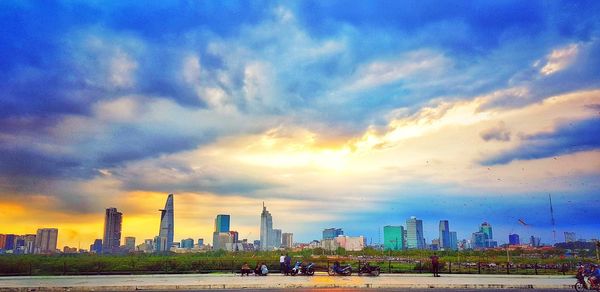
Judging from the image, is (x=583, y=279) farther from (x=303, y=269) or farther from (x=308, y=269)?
(x=303, y=269)

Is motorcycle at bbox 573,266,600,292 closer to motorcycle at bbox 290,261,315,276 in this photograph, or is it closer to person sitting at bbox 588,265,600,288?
person sitting at bbox 588,265,600,288

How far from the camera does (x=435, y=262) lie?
36.3m

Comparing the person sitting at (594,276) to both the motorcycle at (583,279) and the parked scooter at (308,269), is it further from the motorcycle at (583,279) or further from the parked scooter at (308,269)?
the parked scooter at (308,269)

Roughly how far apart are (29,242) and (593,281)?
191 metres

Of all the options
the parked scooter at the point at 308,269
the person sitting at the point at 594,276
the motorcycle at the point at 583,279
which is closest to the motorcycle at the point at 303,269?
the parked scooter at the point at 308,269

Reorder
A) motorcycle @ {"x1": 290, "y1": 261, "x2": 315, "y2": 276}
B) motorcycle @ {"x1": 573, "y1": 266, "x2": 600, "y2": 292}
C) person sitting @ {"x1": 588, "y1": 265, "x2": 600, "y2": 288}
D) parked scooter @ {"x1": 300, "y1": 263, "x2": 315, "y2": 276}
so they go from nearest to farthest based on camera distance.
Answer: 1. person sitting @ {"x1": 588, "y1": 265, "x2": 600, "y2": 288}
2. motorcycle @ {"x1": 573, "y1": 266, "x2": 600, "y2": 292}
3. motorcycle @ {"x1": 290, "y1": 261, "x2": 315, "y2": 276}
4. parked scooter @ {"x1": 300, "y1": 263, "x2": 315, "y2": 276}

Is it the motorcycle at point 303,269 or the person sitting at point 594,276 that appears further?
the motorcycle at point 303,269

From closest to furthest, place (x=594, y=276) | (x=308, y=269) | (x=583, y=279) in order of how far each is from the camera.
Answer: (x=594, y=276)
(x=583, y=279)
(x=308, y=269)

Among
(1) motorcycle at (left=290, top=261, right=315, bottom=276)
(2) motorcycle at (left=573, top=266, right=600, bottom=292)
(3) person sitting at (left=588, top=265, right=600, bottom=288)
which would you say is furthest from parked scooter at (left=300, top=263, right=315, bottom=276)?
(3) person sitting at (left=588, top=265, right=600, bottom=288)

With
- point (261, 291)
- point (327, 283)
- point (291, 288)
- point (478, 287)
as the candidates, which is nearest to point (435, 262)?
point (478, 287)

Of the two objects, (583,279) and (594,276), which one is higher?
(594,276)

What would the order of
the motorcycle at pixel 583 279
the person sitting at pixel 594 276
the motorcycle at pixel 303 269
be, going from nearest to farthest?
the person sitting at pixel 594 276, the motorcycle at pixel 583 279, the motorcycle at pixel 303 269

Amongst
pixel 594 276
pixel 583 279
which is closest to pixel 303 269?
pixel 583 279

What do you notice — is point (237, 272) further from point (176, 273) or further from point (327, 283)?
point (327, 283)
